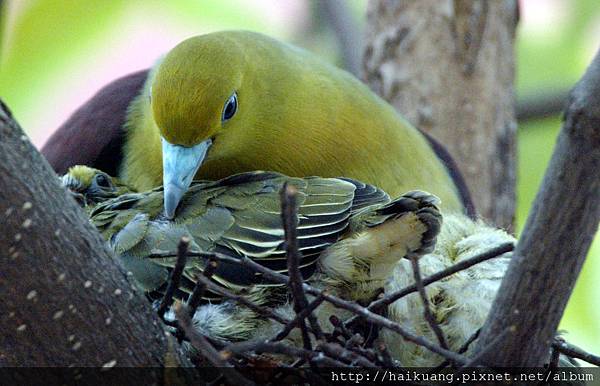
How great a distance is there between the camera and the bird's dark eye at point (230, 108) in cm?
321

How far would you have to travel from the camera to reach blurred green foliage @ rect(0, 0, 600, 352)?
505 centimetres

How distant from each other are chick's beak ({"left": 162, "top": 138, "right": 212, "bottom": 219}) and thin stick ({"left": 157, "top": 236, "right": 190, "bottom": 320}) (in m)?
0.43

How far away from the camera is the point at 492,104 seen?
4.52 m

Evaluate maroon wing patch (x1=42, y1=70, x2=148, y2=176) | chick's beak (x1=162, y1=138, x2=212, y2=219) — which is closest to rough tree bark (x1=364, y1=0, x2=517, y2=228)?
maroon wing patch (x1=42, y1=70, x2=148, y2=176)

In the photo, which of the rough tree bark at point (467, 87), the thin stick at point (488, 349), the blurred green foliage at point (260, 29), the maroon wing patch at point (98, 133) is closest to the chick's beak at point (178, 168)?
the maroon wing patch at point (98, 133)

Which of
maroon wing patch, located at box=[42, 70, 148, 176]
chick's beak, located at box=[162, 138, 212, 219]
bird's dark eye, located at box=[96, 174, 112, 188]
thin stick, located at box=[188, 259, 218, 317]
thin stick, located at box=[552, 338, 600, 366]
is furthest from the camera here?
maroon wing patch, located at box=[42, 70, 148, 176]

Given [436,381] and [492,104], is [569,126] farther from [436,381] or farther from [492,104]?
[492,104]

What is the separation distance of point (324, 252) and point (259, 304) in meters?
0.22

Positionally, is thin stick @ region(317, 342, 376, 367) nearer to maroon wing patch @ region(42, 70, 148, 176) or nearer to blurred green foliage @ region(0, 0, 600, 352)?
maroon wing patch @ region(42, 70, 148, 176)

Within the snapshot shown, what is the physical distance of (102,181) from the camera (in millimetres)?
3385

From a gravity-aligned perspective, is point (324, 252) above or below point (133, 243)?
above

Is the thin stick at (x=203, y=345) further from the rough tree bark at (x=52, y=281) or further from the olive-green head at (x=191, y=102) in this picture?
the olive-green head at (x=191, y=102)

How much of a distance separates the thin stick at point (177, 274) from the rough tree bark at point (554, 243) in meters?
0.65

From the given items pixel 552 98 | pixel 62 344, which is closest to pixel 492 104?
pixel 552 98
